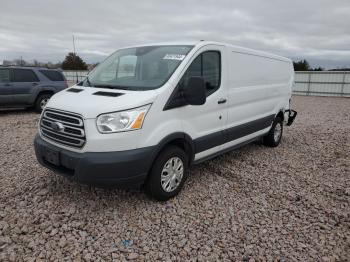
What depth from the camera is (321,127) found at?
8703mm

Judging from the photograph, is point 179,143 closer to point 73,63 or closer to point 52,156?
point 52,156

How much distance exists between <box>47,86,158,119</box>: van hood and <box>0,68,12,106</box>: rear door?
730 cm

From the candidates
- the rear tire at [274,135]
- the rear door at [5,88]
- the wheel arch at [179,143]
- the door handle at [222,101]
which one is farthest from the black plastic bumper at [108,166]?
the rear door at [5,88]

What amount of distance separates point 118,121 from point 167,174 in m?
1.01

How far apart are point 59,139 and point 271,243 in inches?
104

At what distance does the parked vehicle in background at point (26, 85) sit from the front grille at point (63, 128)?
7.26 metres

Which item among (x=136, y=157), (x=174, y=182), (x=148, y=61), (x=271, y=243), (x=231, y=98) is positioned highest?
(x=148, y=61)

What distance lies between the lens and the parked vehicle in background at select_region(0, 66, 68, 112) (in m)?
9.51

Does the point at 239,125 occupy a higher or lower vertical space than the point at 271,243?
higher

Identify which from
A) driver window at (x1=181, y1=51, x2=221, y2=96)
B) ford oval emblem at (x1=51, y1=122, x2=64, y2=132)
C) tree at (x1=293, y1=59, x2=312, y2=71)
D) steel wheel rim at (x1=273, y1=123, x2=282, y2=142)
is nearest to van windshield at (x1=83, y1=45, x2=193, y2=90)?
driver window at (x1=181, y1=51, x2=221, y2=96)

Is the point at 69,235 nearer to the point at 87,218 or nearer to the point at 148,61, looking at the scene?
the point at 87,218

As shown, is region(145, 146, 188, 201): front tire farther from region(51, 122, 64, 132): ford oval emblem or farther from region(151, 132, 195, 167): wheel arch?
region(51, 122, 64, 132): ford oval emblem

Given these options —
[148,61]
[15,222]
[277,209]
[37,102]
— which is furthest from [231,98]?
[37,102]

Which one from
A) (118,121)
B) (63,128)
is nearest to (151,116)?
(118,121)
